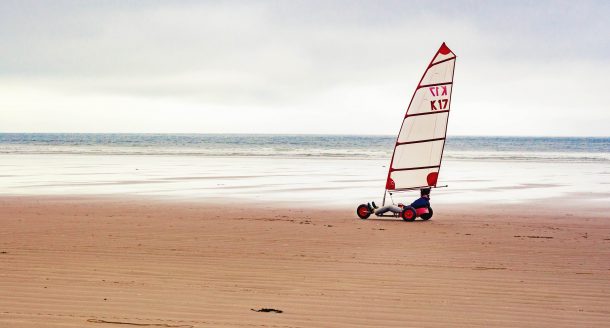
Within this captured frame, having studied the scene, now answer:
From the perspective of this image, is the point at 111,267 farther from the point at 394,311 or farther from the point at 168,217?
the point at 168,217

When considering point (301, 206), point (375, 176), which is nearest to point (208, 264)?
point (301, 206)

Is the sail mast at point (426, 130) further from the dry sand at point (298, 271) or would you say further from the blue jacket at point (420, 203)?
the dry sand at point (298, 271)

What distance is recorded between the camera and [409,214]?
1449 centimetres

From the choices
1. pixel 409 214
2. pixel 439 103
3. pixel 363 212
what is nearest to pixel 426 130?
pixel 439 103

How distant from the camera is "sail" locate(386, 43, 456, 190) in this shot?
52.5 feet

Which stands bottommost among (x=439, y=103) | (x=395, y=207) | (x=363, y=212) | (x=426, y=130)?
(x=363, y=212)

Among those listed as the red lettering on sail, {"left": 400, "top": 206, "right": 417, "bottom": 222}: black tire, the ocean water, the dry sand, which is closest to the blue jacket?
{"left": 400, "top": 206, "right": 417, "bottom": 222}: black tire

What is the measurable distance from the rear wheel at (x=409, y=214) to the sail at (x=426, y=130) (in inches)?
72.2

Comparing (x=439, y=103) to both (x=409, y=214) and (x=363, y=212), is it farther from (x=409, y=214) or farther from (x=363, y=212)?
(x=363, y=212)

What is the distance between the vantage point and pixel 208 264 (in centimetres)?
886

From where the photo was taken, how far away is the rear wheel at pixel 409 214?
1446 centimetres

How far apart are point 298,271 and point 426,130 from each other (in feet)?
28.5

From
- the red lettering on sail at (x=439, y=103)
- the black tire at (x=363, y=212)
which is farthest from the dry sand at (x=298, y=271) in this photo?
the red lettering on sail at (x=439, y=103)

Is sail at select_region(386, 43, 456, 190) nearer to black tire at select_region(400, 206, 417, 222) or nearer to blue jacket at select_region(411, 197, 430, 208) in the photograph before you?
blue jacket at select_region(411, 197, 430, 208)
